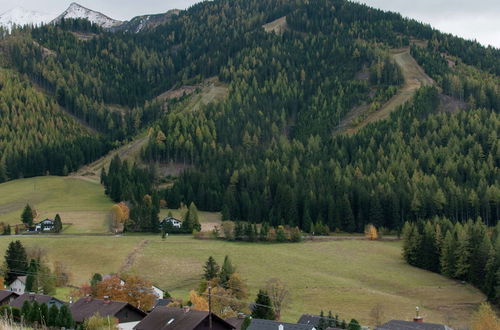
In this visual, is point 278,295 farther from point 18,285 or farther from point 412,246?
point 18,285

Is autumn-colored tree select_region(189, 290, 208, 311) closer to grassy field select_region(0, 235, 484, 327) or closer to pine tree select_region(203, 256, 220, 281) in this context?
grassy field select_region(0, 235, 484, 327)

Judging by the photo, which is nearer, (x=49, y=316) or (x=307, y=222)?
(x=49, y=316)

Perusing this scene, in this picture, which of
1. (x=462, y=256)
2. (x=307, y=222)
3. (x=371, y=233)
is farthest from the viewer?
(x=307, y=222)

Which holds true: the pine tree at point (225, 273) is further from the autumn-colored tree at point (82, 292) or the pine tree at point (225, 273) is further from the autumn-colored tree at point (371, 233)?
the autumn-colored tree at point (371, 233)

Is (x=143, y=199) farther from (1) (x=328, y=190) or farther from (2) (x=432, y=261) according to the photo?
(2) (x=432, y=261)

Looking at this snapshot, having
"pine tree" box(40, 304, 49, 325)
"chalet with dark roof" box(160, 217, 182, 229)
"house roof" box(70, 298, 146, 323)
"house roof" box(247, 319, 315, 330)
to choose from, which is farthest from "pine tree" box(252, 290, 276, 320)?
"chalet with dark roof" box(160, 217, 182, 229)

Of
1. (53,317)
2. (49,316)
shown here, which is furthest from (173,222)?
(49,316)

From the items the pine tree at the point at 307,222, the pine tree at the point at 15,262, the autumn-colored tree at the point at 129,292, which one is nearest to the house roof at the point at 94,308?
the autumn-colored tree at the point at 129,292

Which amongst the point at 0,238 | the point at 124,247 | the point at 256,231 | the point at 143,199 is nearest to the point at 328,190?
the point at 256,231
